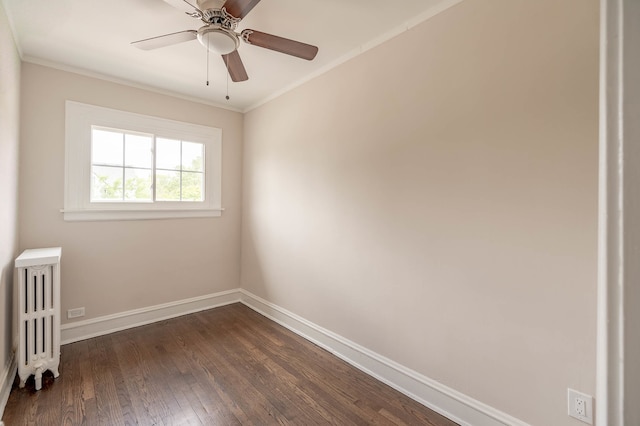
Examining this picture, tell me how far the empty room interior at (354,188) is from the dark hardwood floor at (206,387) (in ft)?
0.34

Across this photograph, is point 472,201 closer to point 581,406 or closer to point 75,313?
point 581,406

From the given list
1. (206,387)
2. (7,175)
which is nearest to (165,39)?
(7,175)

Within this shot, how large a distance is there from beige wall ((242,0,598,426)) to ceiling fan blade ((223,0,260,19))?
1.06 meters

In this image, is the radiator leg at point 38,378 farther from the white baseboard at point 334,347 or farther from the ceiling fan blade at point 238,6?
the ceiling fan blade at point 238,6

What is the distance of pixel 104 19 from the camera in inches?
78.7

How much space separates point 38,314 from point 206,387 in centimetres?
132

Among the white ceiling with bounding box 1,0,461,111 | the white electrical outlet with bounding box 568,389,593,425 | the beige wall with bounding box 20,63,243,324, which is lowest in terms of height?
the white electrical outlet with bounding box 568,389,593,425

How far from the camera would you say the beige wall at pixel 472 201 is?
1.39 meters

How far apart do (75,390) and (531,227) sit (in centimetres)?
308

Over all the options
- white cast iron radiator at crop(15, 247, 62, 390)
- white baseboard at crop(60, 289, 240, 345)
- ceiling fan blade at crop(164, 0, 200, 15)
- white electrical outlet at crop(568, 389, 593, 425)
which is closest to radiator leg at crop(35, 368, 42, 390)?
white cast iron radiator at crop(15, 247, 62, 390)

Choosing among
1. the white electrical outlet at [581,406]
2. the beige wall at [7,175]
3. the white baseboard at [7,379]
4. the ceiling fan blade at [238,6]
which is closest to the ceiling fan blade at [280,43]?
the ceiling fan blade at [238,6]

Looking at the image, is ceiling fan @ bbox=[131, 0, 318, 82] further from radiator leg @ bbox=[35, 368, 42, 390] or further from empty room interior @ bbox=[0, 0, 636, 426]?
radiator leg @ bbox=[35, 368, 42, 390]

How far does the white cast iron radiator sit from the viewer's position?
2.03m
